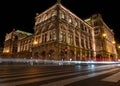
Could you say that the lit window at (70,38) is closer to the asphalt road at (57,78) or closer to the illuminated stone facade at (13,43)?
the illuminated stone facade at (13,43)

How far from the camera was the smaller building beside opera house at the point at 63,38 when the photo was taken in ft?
139

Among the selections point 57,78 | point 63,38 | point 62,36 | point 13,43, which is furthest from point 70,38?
point 13,43

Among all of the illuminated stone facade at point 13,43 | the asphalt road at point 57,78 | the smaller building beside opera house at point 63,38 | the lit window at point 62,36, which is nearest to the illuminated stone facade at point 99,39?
the smaller building beside opera house at point 63,38

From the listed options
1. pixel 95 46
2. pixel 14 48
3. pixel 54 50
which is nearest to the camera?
pixel 54 50

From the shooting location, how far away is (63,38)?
4416cm

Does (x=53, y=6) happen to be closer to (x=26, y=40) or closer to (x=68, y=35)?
(x=68, y=35)

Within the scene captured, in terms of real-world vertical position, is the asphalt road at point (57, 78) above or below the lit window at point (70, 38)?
below

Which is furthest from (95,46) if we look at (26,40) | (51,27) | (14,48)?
(14,48)

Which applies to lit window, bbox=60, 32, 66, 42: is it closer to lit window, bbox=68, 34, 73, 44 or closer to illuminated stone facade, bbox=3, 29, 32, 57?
lit window, bbox=68, 34, 73, 44

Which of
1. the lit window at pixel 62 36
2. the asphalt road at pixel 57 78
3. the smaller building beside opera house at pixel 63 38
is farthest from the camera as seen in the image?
the lit window at pixel 62 36

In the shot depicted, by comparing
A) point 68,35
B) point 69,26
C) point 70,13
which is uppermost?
point 70,13

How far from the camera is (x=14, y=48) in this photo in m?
75.1

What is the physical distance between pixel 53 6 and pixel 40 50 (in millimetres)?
16613

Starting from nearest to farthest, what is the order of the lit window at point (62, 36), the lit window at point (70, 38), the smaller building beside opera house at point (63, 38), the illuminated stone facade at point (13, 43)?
the smaller building beside opera house at point (63, 38)
the lit window at point (62, 36)
the lit window at point (70, 38)
the illuminated stone facade at point (13, 43)
